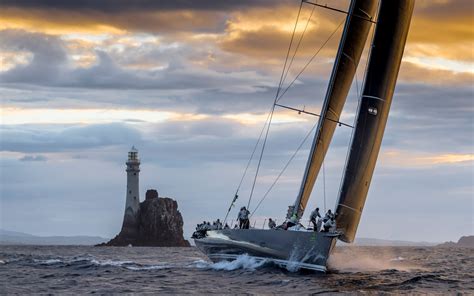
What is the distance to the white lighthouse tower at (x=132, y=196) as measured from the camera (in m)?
102

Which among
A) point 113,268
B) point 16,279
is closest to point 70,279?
point 16,279

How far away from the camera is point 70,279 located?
3466 cm

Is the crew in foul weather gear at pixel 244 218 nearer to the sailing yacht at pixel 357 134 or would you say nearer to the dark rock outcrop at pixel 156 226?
the sailing yacht at pixel 357 134

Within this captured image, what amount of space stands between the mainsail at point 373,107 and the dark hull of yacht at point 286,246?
1.23 metres

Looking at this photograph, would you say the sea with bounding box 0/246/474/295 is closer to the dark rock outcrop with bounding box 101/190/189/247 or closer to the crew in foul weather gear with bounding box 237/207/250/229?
the crew in foul weather gear with bounding box 237/207/250/229

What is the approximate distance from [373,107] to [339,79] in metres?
2.46

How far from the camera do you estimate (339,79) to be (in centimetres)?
3244

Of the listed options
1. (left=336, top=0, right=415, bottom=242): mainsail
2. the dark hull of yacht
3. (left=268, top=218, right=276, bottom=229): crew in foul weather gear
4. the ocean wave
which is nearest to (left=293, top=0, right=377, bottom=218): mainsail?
(left=268, top=218, right=276, bottom=229): crew in foul weather gear

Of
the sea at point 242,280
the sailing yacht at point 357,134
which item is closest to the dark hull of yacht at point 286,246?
the sailing yacht at point 357,134

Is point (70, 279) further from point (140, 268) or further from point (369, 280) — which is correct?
point (369, 280)

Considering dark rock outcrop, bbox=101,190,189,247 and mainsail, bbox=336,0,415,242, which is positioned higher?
mainsail, bbox=336,0,415,242

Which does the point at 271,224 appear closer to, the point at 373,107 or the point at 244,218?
the point at 244,218

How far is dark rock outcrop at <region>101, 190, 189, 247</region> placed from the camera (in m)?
111

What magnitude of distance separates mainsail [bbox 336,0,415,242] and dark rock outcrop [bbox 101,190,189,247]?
268ft
